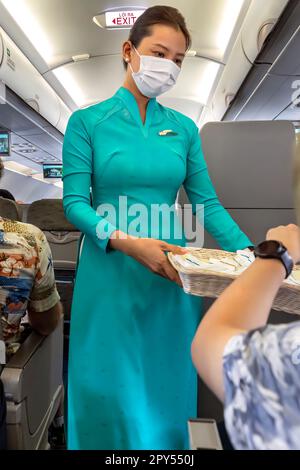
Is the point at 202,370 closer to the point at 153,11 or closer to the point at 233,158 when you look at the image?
the point at 153,11

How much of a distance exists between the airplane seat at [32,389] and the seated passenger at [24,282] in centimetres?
9

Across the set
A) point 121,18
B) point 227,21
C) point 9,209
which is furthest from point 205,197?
point 227,21

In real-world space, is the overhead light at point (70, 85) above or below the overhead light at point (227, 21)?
above

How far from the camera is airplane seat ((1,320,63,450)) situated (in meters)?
1.37

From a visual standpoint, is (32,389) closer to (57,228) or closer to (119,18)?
(57,228)

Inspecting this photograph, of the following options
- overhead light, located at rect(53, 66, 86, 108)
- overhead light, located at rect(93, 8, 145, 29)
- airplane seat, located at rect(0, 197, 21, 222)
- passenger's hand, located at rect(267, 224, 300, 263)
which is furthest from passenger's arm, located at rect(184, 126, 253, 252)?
overhead light, located at rect(53, 66, 86, 108)

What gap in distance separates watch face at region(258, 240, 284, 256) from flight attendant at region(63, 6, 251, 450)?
587 mm

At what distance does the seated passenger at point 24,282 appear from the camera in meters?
1.44

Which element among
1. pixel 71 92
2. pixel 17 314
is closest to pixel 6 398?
pixel 17 314

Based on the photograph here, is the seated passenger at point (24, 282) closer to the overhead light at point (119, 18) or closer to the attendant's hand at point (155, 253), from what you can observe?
the attendant's hand at point (155, 253)

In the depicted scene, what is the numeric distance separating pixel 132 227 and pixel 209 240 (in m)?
0.80

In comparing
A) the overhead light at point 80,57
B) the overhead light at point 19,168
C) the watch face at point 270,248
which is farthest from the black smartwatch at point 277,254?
the overhead light at point 19,168

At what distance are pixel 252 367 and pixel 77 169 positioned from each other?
34.4 inches

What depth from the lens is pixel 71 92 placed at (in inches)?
292
